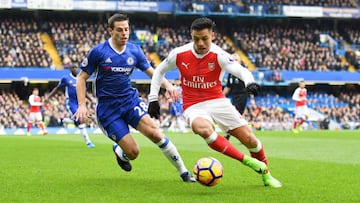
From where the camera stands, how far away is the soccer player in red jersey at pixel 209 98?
907cm

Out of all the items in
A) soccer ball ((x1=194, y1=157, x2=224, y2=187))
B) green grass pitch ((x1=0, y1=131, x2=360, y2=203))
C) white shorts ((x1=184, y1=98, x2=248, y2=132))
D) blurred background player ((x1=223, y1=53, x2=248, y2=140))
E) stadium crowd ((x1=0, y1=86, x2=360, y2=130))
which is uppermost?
white shorts ((x1=184, y1=98, x2=248, y2=132))

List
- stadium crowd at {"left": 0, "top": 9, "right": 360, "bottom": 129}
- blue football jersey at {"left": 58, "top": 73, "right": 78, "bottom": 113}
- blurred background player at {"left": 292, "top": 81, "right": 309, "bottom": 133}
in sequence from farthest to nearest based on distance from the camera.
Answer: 1. stadium crowd at {"left": 0, "top": 9, "right": 360, "bottom": 129}
2. blurred background player at {"left": 292, "top": 81, "right": 309, "bottom": 133}
3. blue football jersey at {"left": 58, "top": 73, "right": 78, "bottom": 113}

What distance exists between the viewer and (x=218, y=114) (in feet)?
30.9

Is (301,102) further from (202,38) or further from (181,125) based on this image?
(202,38)

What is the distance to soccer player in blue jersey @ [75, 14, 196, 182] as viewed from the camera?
10000 millimetres

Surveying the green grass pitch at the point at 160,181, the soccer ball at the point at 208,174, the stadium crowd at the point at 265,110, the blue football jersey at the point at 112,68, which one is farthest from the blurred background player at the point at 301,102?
the soccer ball at the point at 208,174

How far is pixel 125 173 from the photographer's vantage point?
36.9ft

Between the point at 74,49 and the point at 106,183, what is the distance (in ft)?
126

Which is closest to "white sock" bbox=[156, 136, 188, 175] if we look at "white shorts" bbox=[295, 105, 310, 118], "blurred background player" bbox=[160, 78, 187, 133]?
"blurred background player" bbox=[160, 78, 187, 133]

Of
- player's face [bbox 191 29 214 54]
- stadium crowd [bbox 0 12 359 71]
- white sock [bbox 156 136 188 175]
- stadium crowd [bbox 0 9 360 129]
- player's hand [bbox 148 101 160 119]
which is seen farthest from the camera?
stadium crowd [bbox 0 12 359 71]

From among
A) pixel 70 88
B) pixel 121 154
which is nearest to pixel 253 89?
pixel 121 154

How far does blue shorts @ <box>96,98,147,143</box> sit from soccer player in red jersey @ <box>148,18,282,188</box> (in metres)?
0.69

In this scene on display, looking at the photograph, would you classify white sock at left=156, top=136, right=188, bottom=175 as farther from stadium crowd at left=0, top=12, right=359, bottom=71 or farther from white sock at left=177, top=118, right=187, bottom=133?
stadium crowd at left=0, top=12, right=359, bottom=71

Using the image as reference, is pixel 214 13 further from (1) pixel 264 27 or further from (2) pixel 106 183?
(2) pixel 106 183
